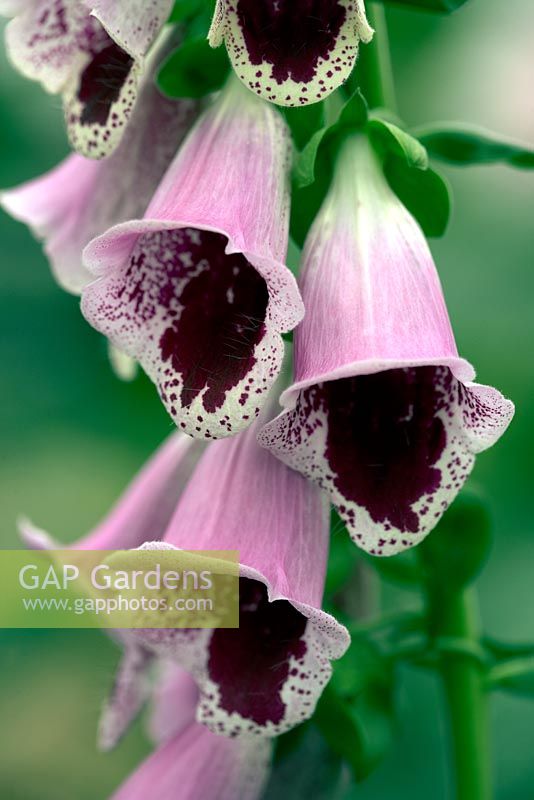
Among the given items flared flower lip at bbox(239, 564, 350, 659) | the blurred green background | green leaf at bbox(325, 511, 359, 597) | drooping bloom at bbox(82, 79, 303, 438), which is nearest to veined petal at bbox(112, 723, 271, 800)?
green leaf at bbox(325, 511, 359, 597)

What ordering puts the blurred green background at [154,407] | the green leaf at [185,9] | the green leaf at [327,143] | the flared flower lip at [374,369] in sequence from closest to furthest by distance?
the flared flower lip at [374,369] → the green leaf at [327,143] → the green leaf at [185,9] → the blurred green background at [154,407]

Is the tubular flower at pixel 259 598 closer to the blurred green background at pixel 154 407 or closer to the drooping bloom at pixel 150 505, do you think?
the drooping bloom at pixel 150 505

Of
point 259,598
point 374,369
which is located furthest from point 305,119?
point 259,598

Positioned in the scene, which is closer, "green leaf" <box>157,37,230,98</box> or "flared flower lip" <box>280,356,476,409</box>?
"flared flower lip" <box>280,356,476,409</box>

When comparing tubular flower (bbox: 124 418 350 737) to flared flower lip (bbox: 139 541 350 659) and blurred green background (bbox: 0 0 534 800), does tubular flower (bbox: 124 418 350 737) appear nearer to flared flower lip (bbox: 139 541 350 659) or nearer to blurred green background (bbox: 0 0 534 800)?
flared flower lip (bbox: 139 541 350 659)

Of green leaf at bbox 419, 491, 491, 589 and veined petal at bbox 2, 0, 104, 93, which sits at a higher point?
veined petal at bbox 2, 0, 104, 93

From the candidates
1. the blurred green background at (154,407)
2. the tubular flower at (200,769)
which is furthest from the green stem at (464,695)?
the blurred green background at (154,407)

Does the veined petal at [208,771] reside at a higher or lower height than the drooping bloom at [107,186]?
lower

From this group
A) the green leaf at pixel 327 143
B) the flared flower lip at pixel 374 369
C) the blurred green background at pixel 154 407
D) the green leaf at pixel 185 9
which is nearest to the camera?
the flared flower lip at pixel 374 369
